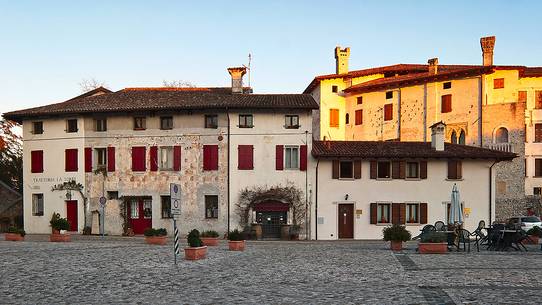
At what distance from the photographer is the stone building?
5041 cm

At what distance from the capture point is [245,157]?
37.1m

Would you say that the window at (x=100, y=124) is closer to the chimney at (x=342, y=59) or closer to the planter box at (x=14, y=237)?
the planter box at (x=14, y=237)

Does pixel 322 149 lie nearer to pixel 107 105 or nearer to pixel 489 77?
pixel 107 105

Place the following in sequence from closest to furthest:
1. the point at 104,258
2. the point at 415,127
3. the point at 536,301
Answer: the point at 536,301, the point at 104,258, the point at 415,127

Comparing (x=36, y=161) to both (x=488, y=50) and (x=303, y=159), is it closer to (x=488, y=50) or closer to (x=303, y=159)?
(x=303, y=159)

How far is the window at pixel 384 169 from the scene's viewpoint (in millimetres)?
36656

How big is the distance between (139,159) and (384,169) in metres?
16.0

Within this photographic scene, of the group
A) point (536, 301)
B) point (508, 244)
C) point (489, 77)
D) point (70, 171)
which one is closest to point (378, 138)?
point (489, 77)

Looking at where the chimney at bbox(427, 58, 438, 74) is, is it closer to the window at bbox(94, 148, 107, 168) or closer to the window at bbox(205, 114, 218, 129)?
the window at bbox(205, 114, 218, 129)

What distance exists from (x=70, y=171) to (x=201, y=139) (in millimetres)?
9369

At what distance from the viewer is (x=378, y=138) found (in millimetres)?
58281

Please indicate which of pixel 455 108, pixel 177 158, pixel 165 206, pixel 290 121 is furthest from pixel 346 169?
pixel 455 108

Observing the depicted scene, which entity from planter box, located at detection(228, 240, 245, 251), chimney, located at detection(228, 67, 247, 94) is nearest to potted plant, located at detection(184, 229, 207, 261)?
planter box, located at detection(228, 240, 245, 251)

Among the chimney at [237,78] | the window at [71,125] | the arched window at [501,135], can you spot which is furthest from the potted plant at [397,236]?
the arched window at [501,135]
